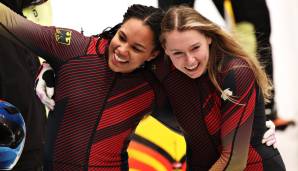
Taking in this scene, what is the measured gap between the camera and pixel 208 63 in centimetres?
238

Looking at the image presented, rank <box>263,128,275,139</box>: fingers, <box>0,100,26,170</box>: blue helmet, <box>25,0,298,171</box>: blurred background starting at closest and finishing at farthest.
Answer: <box>0,100,26,170</box>: blue helmet
<box>263,128,275,139</box>: fingers
<box>25,0,298,171</box>: blurred background

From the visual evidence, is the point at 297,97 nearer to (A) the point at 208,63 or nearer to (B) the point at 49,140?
(A) the point at 208,63

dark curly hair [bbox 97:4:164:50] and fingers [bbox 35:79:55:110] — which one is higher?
dark curly hair [bbox 97:4:164:50]

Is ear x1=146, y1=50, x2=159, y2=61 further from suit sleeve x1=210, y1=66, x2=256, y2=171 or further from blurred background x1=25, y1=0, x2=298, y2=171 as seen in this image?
blurred background x1=25, y1=0, x2=298, y2=171

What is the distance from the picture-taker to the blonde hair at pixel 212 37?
7.64 ft

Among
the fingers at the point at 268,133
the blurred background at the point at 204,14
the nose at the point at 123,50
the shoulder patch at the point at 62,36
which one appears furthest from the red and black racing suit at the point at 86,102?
the fingers at the point at 268,133

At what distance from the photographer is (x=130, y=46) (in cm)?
A: 231

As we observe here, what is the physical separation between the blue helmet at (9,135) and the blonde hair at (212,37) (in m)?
0.65

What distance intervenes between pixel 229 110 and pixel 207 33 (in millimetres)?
325

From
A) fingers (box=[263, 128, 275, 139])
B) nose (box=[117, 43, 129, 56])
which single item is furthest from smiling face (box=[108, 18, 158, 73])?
fingers (box=[263, 128, 275, 139])

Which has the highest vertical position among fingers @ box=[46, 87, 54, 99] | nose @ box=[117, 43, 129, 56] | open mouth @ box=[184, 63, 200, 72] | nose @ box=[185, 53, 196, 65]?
nose @ box=[117, 43, 129, 56]

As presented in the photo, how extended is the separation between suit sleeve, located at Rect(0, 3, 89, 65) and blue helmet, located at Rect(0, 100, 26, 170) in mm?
245

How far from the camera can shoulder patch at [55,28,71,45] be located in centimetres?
228

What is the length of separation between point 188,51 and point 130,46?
0.75ft
